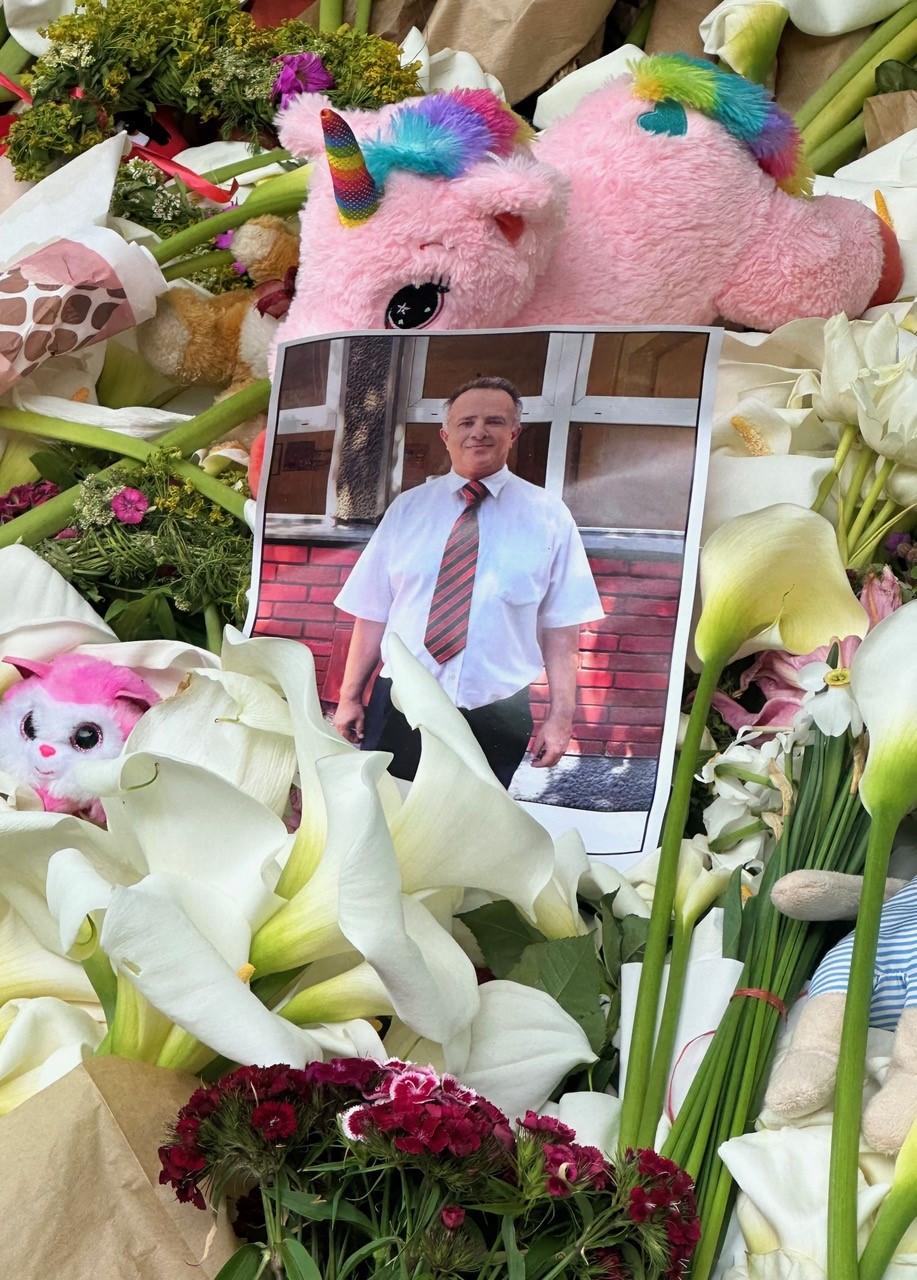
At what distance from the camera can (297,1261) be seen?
1.08 feet

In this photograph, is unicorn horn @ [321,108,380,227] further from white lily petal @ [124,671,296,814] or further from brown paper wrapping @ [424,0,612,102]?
brown paper wrapping @ [424,0,612,102]

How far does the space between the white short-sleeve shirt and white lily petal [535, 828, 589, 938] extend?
116mm

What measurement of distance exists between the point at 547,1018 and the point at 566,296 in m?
0.42

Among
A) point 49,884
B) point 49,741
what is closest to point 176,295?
point 49,741

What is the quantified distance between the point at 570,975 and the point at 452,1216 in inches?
6.0

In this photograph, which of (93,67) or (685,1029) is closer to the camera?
(685,1029)

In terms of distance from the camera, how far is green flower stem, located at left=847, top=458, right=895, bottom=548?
0.61 m

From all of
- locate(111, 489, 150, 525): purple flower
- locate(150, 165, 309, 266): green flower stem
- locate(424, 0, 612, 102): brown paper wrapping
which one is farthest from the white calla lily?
locate(424, 0, 612, 102): brown paper wrapping

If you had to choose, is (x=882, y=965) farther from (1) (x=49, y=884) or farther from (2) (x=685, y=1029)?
(1) (x=49, y=884)

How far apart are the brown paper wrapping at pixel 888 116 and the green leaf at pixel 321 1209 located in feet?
2.86

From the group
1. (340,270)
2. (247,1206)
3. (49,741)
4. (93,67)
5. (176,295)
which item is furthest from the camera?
(93,67)

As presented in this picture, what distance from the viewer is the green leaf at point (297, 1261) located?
1.07 feet

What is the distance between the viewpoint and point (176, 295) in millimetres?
811

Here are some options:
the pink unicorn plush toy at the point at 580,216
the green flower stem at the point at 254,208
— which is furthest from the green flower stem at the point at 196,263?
the pink unicorn plush toy at the point at 580,216
